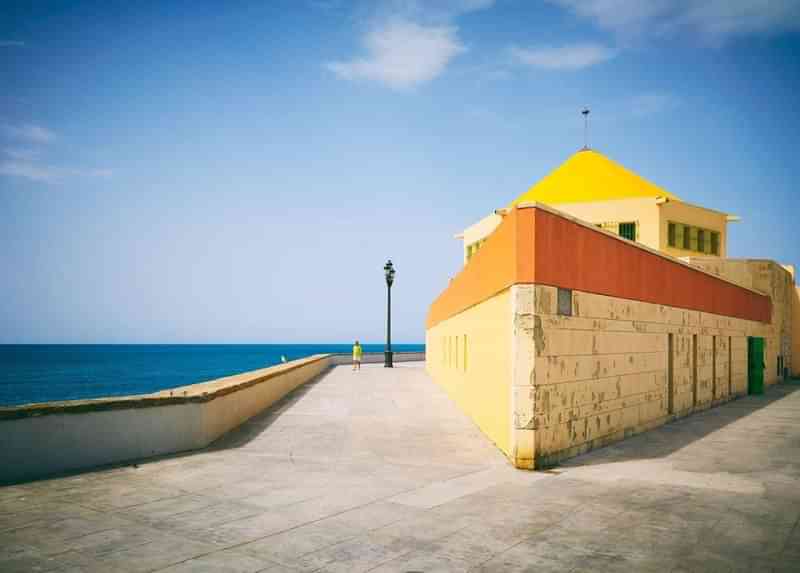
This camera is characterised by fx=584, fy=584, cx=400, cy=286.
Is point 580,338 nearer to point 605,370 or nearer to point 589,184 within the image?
point 605,370

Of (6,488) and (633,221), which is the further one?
(633,221)

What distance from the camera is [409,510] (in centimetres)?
692

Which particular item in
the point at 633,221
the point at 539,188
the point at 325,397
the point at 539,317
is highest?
the point at 539,188

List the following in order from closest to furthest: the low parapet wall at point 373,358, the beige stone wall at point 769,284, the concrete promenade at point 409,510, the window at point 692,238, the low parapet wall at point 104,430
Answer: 1. the concrete promenade at point 409,510
2. the low parapet wall at point 104,430
3. the beige stone wall at point 769,284
4. the window at point 692,238
5. the low parapet wall at point 373,358

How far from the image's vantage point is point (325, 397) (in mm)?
20016

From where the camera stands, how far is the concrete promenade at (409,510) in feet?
17.6

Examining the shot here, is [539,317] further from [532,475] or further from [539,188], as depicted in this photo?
[539,188]

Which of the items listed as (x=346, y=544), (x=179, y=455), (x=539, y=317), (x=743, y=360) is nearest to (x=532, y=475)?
(x=539, y=317)

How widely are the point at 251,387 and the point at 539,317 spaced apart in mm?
8050

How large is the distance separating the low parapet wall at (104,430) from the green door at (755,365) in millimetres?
21198

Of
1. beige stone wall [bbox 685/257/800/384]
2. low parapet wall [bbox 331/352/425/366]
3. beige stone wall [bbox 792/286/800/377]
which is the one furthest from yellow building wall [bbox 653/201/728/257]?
low parapet wall [bbox 331/352/425/366]

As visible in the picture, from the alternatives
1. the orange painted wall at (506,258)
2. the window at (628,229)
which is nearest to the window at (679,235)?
the window at (628,229)

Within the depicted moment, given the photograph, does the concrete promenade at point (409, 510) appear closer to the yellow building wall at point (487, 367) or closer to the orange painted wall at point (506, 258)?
the yellow building wall at point (487, 367)

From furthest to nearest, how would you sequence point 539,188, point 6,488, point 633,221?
point 539,188 < point 633,221 < point 6,488
